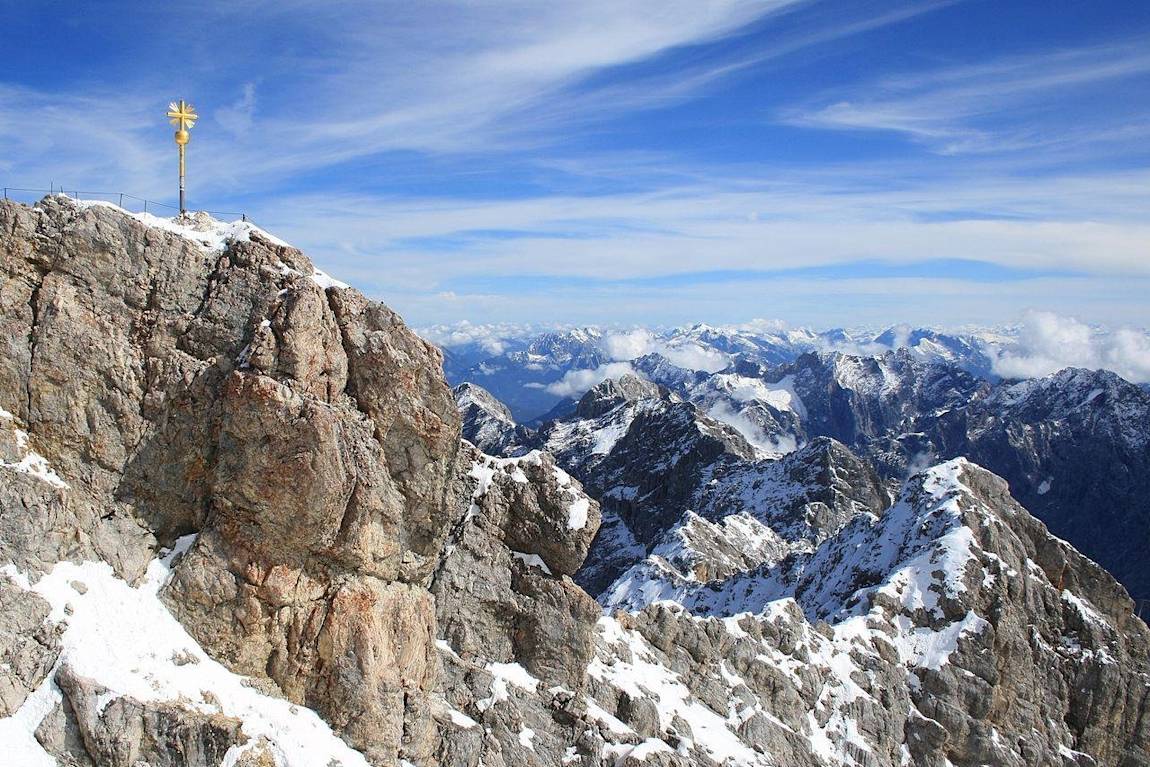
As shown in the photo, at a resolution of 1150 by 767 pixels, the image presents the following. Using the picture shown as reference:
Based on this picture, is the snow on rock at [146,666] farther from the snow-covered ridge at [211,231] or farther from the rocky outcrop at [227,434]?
the snow-covered ridge at [211,231]

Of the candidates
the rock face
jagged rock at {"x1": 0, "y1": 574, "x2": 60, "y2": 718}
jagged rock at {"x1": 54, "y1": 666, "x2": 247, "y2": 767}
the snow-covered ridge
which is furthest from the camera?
the snow-covered ridge

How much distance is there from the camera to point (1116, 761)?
294 ft

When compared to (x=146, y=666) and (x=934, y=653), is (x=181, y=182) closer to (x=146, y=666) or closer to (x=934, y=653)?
(x=146, y=666)

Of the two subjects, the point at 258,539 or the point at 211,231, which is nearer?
the point at 258,539

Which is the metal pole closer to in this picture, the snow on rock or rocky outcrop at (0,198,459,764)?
rocky outcrop at (0,198,459,764)

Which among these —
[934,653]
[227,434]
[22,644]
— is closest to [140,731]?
[22,644]

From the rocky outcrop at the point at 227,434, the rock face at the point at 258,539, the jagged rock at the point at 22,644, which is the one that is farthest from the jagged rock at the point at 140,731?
the rocky outcrop at the point at 227,434

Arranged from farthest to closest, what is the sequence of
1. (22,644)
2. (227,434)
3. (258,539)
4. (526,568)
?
(526,568)
(258,539)
(227,434)
(22,644)

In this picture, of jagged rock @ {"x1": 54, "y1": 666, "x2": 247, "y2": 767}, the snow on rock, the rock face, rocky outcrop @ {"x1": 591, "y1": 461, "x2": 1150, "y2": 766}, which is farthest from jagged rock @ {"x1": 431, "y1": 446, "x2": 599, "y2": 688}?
jagged rock @ {"x1": 54, "y1": 666, "x2": 247, "y2": 767}

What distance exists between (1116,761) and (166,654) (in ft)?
317

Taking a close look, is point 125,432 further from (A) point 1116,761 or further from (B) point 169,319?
(A) point 1116,761

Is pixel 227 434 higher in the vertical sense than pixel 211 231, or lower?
lower

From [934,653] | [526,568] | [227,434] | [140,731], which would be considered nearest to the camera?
[140,731]

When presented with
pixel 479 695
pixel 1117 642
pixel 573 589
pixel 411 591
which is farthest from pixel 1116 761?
pixel 411 591
